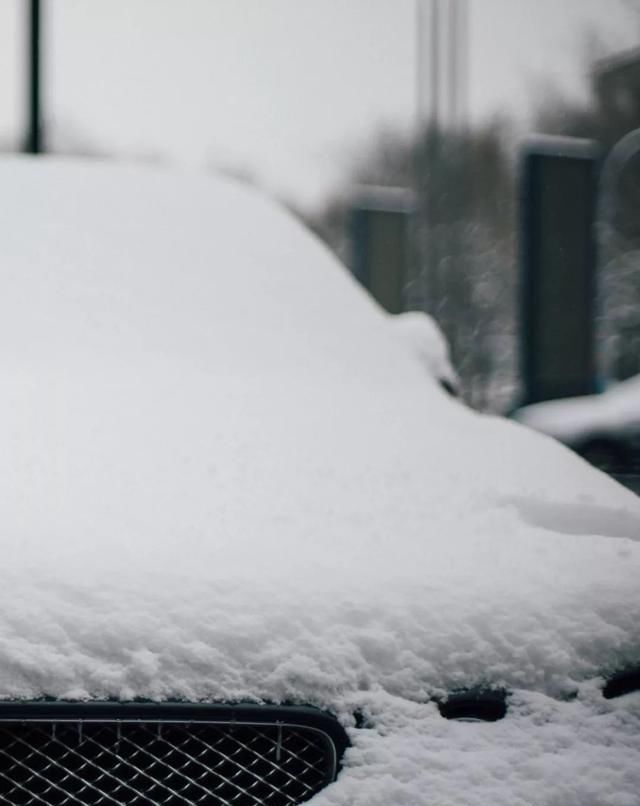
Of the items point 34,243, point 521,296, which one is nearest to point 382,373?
point 34,243

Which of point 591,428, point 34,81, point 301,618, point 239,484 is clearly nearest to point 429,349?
point 239,484

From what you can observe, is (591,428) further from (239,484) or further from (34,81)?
(239,484)

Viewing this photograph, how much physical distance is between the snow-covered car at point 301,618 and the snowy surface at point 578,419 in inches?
324

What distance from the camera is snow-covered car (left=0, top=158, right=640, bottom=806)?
4.73ft

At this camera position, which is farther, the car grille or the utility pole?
the utility pole

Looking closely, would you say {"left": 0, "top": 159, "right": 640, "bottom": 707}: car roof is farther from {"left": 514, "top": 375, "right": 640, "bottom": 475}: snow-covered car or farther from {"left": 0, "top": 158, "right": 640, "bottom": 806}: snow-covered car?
{"left": 514, "top": 375, "right": 640, "bottom": 475}: snow-covered car

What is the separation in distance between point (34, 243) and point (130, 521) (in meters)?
1.48

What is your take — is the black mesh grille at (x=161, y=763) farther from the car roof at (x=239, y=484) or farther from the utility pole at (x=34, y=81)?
the utility pole at (x=34, y=81)

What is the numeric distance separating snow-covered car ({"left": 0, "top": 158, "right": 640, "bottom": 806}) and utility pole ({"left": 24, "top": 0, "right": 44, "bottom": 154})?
191 inches

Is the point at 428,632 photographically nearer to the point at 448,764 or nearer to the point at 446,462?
the point at 448,764

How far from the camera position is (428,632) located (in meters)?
1.50

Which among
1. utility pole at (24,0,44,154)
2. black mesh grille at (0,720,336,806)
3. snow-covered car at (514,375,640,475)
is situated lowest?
snow-covered car at (514,375,640,475)

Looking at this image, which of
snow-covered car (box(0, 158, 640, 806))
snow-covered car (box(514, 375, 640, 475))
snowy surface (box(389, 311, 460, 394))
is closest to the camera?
A: snow-covered car (box(0, 158, 640, 806))

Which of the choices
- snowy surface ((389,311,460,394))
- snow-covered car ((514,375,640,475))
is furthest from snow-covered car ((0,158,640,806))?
snow-covered car ((514,375,640,475))
